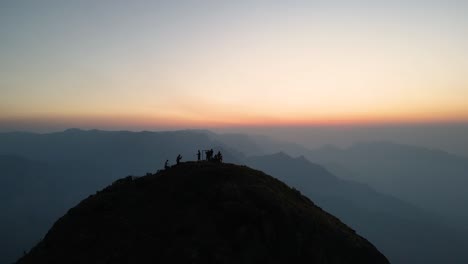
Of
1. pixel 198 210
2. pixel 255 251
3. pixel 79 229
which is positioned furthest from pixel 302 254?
pixel 79 229

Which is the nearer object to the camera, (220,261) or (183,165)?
(220,261)

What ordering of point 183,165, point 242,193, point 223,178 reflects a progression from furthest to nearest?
point 183,165, point 223,178, point 242,193

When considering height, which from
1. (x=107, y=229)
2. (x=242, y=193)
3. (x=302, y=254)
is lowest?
(x=302, y=254)

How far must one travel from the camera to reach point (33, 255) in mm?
33844

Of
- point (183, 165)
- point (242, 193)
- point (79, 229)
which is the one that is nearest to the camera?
point (79, 229)

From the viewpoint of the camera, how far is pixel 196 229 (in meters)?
33.9

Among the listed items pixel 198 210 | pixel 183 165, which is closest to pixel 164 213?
pixel 198 210

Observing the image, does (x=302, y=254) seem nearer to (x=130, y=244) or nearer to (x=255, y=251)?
(x=255, y=251)

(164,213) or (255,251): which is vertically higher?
(164,213)

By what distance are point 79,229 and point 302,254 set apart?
2263 centimetres

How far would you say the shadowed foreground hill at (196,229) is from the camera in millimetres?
32094

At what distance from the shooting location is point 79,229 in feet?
118

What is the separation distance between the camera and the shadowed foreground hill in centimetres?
3209

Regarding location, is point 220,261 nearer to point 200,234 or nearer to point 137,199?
point 200,234
